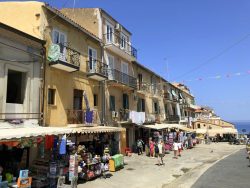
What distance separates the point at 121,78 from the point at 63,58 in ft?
28.6

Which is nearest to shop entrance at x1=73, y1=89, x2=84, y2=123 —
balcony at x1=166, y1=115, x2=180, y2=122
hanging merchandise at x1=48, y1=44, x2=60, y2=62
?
hanging merchandise at x1=48, y1=44, x2=60, y2=62

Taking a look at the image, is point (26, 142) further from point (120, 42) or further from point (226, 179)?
point (120, 42)

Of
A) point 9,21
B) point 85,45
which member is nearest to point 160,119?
point 85,45

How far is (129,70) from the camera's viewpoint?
29.4 meters

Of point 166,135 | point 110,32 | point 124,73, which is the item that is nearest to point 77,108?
point 124,73

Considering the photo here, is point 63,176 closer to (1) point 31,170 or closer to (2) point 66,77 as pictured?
(1) point 31,170

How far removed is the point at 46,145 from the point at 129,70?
1643cm

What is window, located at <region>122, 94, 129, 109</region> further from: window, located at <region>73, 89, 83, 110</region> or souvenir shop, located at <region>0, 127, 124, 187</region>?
souvenir shop, located at <region>0, 127, 124, 187</region>

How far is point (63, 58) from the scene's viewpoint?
58.4ft

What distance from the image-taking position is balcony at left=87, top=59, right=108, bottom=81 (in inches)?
828

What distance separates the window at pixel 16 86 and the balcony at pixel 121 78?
31.1 ft

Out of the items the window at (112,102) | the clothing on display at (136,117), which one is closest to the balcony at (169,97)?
the clothing on display at (136,117)

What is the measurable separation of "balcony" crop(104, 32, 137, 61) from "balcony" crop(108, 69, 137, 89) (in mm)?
2029

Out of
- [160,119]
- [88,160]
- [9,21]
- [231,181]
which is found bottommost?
[231,181]
